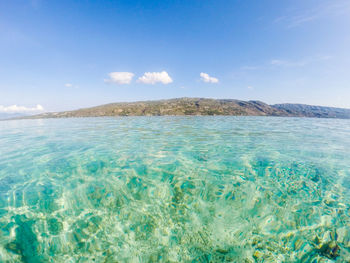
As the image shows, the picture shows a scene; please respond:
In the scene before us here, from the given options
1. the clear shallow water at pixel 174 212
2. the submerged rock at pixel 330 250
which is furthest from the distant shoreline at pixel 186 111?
the submerged rock at pixel 330 250

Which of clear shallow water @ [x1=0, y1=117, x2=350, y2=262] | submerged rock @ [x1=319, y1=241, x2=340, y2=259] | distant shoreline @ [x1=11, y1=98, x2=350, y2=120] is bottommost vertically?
submerged rock @ [x1=319, y1=241, x2=340, y2=259]

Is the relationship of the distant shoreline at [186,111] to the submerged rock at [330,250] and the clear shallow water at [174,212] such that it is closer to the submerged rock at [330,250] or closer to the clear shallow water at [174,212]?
the clear shallow water at [174,212]

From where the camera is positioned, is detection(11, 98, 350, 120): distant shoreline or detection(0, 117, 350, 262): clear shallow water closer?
detection(0, 117, 350, 262): clear shallow water

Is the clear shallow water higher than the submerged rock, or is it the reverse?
the clear shallow water

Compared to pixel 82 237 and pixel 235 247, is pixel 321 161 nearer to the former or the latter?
pixel 235 247

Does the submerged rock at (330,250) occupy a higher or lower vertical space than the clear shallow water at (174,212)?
lower

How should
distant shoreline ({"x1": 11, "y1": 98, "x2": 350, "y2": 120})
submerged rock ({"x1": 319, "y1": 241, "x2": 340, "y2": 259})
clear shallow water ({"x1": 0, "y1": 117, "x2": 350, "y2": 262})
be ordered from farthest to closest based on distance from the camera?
distant shoreline ({"x1": 11, "y1": 98, "x2": 350, "y2": 120}), clear shallow water ({"x1": 0, "y1": 117, "x2": 350, "y2": 262}), submerged rock ({"x1": 319, "y1": 241, "x2": 340, "y2": 259})

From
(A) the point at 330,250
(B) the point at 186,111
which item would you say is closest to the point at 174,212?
(A) the point at 330,250

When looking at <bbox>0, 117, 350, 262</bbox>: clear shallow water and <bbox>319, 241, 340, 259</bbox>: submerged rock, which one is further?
<bbox>0, 117, 350, 262</bbox>: clear shallow water

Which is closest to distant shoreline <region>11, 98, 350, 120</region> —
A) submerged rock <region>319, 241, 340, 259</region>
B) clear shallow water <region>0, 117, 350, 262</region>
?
clear shallow water <region>0, 117, 350, 262</region>

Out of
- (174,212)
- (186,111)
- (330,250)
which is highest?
(186,111)

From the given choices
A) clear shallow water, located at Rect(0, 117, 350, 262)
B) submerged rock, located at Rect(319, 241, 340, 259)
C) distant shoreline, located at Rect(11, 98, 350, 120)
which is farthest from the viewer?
distant shoreline, located at Rect(11, 98, 350, 120)

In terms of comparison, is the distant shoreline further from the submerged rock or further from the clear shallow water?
the submerged rock

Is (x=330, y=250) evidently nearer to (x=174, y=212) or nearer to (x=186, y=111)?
(x=174, y=212)
